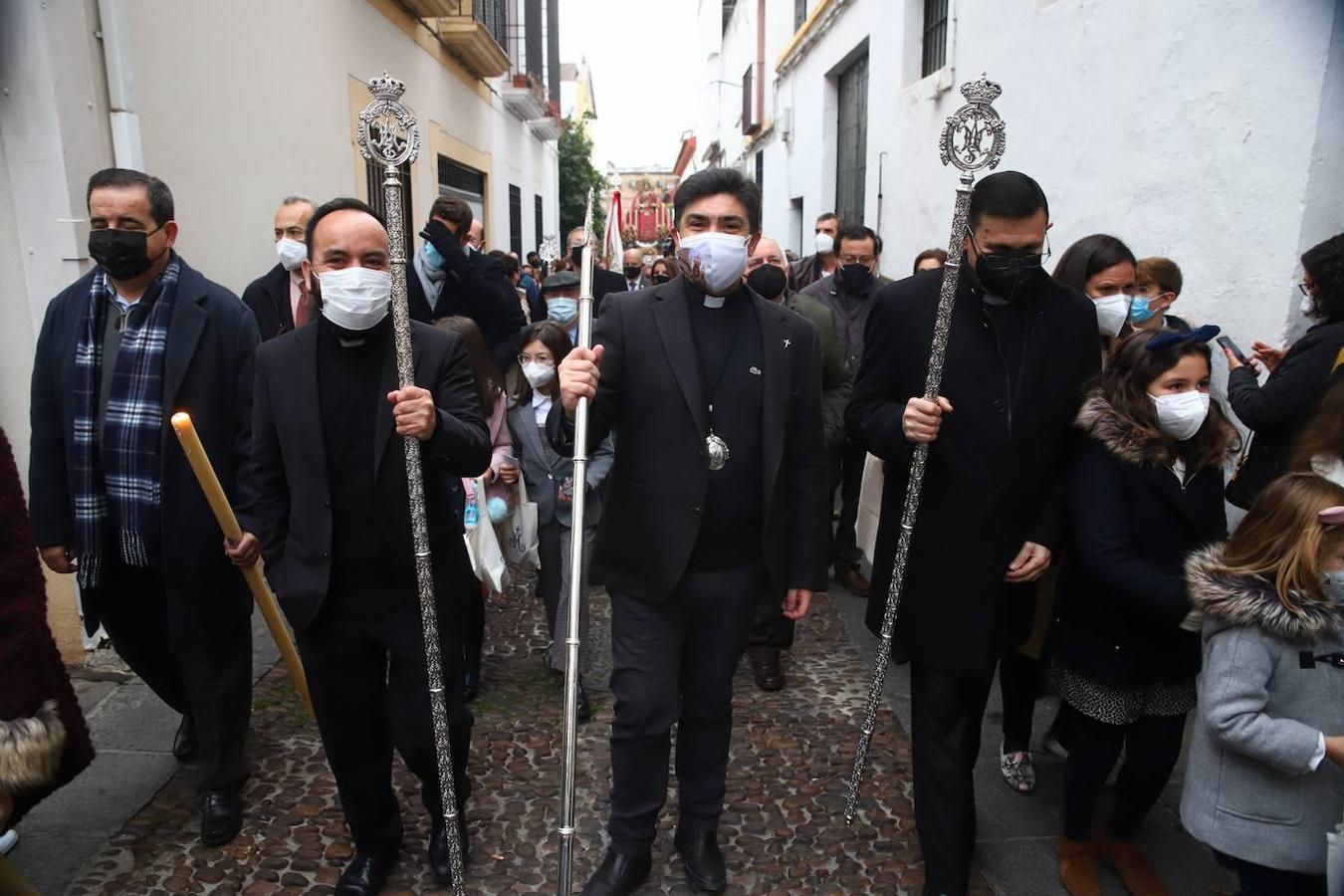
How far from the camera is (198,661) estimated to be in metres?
3.21

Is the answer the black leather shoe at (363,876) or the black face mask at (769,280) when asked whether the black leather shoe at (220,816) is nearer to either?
the black leather shoe at (363,876)

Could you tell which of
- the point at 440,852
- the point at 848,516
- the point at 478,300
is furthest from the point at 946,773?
the point at 478,300

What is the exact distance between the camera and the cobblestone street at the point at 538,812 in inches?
117

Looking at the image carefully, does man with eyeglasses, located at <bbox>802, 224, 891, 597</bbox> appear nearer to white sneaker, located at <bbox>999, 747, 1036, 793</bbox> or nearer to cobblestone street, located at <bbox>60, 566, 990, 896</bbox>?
cobblestone street, located at <bbox>60, 566, 990, 896</bbox>

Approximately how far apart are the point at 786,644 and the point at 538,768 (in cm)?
130

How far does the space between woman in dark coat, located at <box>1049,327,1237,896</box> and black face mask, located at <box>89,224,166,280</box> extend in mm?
3041

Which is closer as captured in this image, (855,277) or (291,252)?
(291,252)

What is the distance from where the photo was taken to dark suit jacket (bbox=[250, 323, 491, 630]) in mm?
2572

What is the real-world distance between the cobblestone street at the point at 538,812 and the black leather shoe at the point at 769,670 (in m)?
0.05

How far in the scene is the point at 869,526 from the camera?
3771 millimetres

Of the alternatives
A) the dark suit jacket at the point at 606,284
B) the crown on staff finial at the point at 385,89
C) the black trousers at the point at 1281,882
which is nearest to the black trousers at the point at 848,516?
the dark suit jacket at the point at 606,284

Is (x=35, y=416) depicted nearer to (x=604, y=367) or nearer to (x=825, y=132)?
(x=604, y=367)

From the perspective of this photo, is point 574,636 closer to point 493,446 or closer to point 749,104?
point 493,446

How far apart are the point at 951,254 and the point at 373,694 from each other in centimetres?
213
